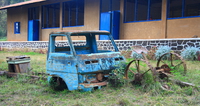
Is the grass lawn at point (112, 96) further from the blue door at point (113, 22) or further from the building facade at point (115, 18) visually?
the blue door at point (113, 22)

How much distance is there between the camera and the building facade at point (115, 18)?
12031 millimetres

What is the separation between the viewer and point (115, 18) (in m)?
14.1

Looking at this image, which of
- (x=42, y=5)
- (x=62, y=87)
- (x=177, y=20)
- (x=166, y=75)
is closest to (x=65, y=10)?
(x=42, y=5)

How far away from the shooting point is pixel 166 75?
512cm

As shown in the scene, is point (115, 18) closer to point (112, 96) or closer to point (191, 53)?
point (191, 53)

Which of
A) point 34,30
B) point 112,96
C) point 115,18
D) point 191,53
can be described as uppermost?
point 115,18

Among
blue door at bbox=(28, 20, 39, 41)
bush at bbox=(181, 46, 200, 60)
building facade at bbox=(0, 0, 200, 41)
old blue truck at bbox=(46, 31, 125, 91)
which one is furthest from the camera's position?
blue door at bbox=(28, 20, 39, 41)

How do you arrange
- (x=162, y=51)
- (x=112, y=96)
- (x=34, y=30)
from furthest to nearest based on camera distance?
(x=34, y=30) → (x=162, y=51) → (x=112, y=96)

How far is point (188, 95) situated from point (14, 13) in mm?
21325

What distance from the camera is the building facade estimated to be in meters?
12.0

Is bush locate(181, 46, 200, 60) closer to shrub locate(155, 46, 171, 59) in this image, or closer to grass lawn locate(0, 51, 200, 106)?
shrub locate(155, 46, 171, 59)

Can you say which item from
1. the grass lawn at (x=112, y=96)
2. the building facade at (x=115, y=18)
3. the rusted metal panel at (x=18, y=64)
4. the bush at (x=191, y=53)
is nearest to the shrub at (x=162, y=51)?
the bush at (x=191, y=53)

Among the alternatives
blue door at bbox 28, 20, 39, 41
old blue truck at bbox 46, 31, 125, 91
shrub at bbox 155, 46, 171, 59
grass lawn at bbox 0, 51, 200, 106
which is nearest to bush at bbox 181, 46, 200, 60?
shrub at bbox 155, 46, 171, 59

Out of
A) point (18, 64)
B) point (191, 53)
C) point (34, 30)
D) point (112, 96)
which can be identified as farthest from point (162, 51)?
point (34, 30)
